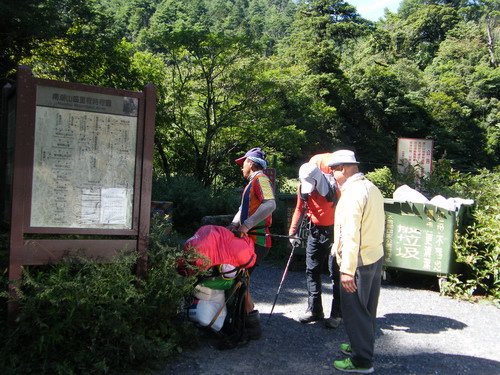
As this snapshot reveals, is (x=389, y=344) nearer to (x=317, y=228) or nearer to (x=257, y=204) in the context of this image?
(x=317, y=228)

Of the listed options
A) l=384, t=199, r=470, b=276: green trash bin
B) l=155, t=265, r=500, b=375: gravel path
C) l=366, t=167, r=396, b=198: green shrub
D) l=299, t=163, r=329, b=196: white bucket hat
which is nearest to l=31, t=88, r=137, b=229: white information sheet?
l=155, t=265, r=500, b=375: gravel path

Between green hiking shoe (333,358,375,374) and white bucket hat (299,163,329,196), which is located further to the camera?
white bucket hat (299,163,329,196)

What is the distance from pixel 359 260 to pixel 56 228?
2.32 m

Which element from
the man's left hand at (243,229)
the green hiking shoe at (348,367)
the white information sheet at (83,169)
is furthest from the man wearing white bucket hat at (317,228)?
the white information sheet at (83,169)

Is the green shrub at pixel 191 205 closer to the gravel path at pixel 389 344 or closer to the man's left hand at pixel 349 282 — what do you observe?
the gravel path at pixel 389 344

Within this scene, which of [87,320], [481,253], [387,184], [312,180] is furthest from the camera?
[387,184]

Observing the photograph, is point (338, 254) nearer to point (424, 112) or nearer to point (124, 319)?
point (124, 319)

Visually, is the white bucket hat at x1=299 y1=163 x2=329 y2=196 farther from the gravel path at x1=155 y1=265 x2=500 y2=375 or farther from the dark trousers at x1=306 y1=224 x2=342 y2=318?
the gravel path at x1=155 y1=265 x2=500 y2=375

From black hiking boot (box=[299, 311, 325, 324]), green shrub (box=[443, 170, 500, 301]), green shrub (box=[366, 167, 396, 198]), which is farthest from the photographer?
green shrub (box=[366, 167, 396, 198])

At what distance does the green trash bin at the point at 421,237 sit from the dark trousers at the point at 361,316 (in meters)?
3.05

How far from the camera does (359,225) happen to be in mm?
3506

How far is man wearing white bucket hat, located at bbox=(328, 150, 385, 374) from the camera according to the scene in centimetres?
347

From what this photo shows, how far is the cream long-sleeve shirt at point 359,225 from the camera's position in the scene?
11.3ft

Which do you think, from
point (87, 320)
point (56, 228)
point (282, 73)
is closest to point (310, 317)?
point (87, 320)
